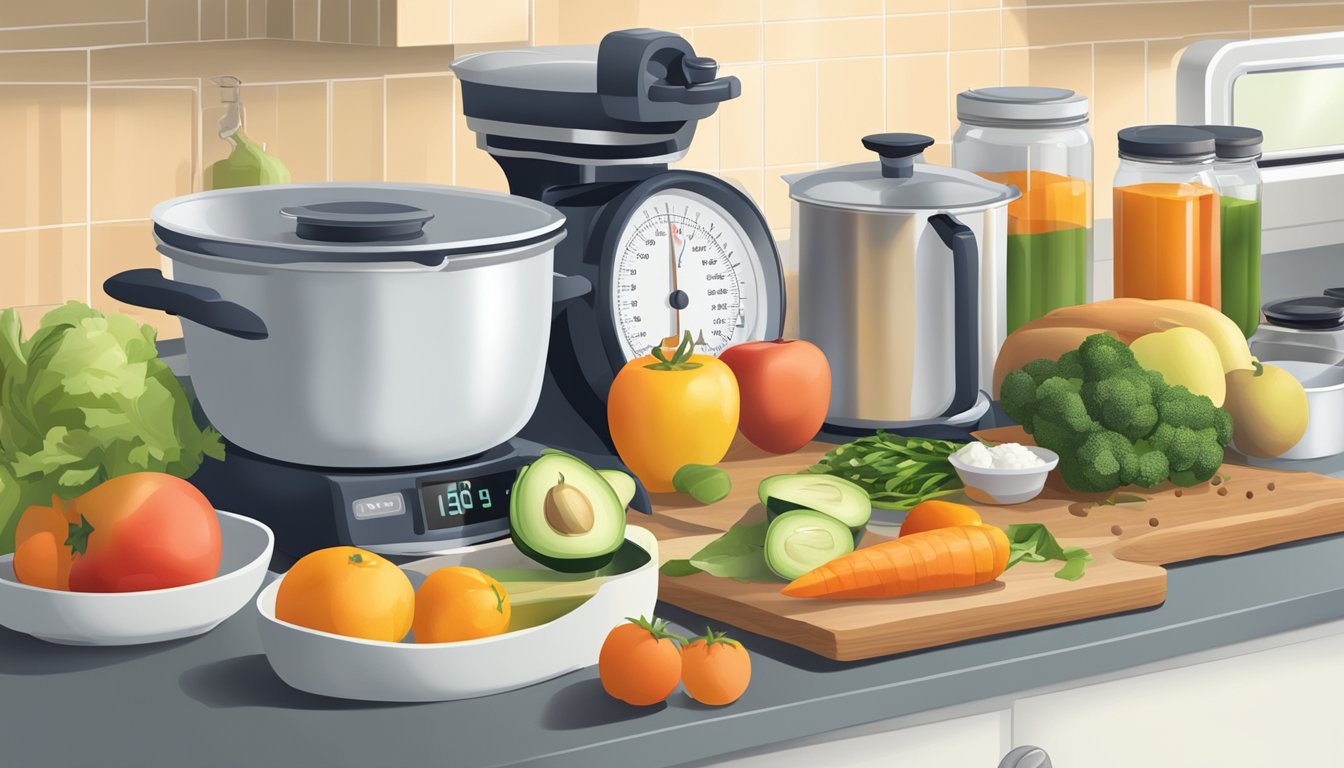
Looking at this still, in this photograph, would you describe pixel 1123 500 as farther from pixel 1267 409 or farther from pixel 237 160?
pixel 237 160

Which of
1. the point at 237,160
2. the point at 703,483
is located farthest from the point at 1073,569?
the point at 237,160

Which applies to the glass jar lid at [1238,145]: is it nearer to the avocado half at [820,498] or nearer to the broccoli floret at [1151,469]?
the broccoli floret at [1151,469]

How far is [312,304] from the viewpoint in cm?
131

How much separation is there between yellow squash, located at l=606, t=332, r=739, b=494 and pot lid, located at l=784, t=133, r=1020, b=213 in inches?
8.6

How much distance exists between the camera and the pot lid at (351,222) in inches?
51.5

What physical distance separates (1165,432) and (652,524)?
455mm

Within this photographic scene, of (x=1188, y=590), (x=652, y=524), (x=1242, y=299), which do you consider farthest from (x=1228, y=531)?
(x=1242, y=299)

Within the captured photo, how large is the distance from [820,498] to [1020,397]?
0.95ft

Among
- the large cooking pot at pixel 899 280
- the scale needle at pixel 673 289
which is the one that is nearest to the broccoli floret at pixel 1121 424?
the large cooking pot at pixel 899 280

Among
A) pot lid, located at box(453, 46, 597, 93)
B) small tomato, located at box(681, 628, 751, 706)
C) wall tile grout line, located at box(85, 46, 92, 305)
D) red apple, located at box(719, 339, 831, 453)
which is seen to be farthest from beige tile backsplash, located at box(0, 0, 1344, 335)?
small tomato, located at box(681, 628, 751, 706)

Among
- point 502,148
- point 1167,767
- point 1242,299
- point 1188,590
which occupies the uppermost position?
point 502,148

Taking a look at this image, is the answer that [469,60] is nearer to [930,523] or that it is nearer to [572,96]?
[572,96]

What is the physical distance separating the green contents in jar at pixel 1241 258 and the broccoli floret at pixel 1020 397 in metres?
0.45

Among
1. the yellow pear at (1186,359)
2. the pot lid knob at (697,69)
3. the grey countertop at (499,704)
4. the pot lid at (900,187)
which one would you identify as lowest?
the grey countertop at (499,704)
